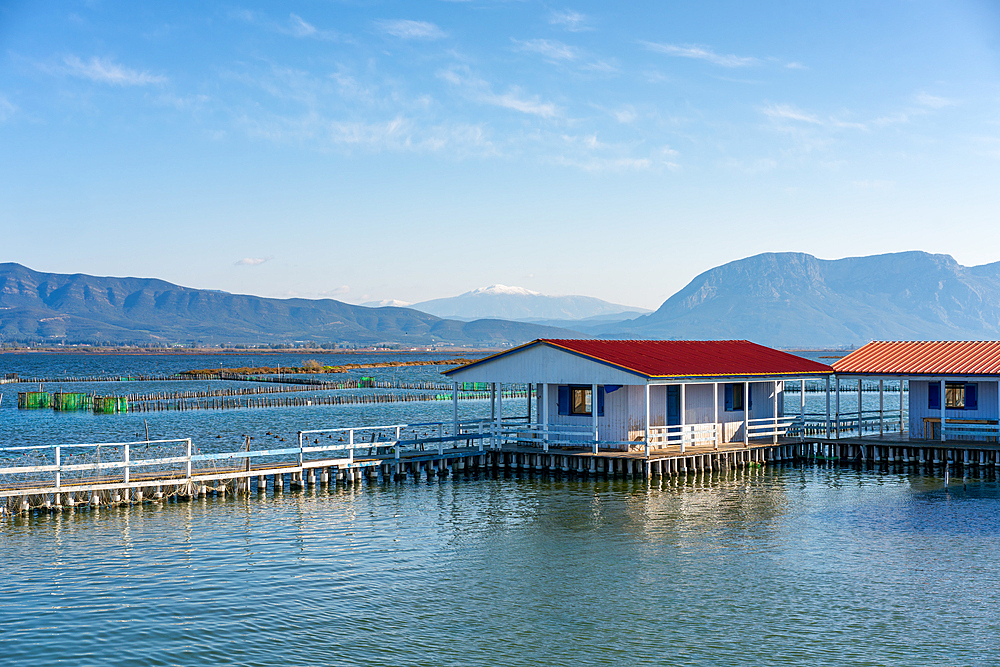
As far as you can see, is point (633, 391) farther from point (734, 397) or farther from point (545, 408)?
Result: point (734, 397)

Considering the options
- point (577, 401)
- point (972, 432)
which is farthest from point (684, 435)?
point (972, 432)

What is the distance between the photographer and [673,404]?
3662 centimetres

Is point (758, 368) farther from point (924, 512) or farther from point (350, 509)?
point (350, 509)

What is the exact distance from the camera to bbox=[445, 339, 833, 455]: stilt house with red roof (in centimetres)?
3484

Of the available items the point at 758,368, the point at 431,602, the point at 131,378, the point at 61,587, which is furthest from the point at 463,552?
the point at 131,378

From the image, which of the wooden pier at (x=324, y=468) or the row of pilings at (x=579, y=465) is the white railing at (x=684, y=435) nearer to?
the wooden pier at (x=324, y=468)

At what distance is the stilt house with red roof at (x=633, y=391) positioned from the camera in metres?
34.8

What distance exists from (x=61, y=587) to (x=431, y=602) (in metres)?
7.72

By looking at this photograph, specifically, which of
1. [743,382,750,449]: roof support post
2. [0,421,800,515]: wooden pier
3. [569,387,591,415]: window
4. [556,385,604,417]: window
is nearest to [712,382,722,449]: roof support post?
[0,421,800,515]: wooden pier

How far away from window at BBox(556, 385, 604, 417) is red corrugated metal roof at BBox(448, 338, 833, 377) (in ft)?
5.35

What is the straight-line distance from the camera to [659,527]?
84.7 feet

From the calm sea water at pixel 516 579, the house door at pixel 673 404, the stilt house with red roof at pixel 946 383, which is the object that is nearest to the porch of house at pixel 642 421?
the house door at pixel 673 404

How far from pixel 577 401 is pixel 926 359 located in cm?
1450

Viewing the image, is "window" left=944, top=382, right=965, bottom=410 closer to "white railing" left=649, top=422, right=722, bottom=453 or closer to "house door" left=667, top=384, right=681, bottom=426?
"white railing" left=649, top=422, right=722, bottom=453
